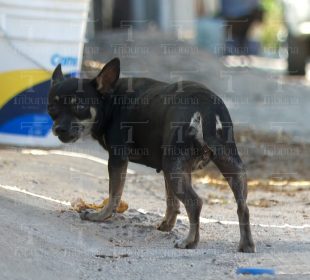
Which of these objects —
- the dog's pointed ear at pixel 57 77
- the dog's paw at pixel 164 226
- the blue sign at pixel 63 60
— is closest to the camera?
the dog's paw at pixel 164 226

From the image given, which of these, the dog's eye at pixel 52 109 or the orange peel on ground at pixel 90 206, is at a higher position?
the dog's eye at pixel 52 109

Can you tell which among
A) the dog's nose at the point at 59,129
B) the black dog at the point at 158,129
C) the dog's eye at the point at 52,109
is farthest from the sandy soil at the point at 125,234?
the dog's eye at the point at 52,109

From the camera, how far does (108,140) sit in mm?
7551

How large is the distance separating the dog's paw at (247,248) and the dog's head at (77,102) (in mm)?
1602

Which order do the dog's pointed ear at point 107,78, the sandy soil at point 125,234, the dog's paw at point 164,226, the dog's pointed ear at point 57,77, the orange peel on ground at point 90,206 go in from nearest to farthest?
1. the sandy soil at point 125,234
2. the dog's pointed ear at point 107,78
3. the dog's paw at point 164,226
4. the dog's pointed ear at point 57,77
5. the orange peel on ground at point 90,206

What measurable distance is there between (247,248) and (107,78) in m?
1.84

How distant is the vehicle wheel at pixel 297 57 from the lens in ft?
71.3

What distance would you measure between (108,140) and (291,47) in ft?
49.1

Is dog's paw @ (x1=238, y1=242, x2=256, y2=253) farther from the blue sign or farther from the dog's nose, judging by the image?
the blue sign

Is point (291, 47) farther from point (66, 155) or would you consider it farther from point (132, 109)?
point (132, 109)

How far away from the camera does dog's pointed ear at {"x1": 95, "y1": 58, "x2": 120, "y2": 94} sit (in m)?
7.49

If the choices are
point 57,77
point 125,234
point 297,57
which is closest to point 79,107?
point 57,77

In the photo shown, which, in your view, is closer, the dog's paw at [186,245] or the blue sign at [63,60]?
the dog's paw at [186,245]

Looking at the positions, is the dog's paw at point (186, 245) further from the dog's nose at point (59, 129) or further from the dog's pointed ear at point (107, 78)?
the dog's pointed ear at point (107, 78)
